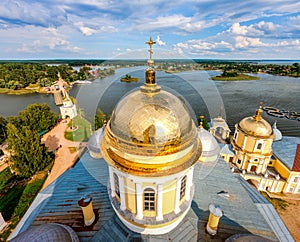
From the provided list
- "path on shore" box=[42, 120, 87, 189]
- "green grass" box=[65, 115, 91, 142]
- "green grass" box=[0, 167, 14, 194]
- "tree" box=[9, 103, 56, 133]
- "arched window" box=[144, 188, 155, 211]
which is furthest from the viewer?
"green grass" box=[65, 115, 91, 142]

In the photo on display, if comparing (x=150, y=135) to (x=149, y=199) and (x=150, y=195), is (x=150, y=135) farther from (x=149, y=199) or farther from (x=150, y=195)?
(x=149, y=199)

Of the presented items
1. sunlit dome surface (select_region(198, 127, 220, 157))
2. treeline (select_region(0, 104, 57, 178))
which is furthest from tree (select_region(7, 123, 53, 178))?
sunlit dome surface (select_region(198, 127, 220, 157))

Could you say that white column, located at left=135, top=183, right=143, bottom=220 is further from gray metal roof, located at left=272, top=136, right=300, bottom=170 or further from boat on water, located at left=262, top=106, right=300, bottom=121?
boat on water, located at left=262, top=106, right=300, bottom=121

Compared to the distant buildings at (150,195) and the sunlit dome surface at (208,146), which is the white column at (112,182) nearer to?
the distant buildings at (150,195)

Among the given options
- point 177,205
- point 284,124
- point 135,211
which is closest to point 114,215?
point 135,211

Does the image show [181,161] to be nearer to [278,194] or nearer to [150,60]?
[150,60]

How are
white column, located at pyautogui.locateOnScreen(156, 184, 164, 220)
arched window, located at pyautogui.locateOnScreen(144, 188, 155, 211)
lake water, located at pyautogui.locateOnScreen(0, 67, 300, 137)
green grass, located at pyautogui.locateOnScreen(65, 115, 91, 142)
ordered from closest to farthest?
1. white column, located at pyautogui.locateOnScreen(156, 184, 164, 220)
2. arched window, located at pyautogui.locateOnScreen(144, 188, 155, 211)
3. green grass, located at pyautogui.locateOnScreen(65, 115, 91, 142)
4. lake water, located at pyautogui.locateOnScreen(0, 67, 300, 137)

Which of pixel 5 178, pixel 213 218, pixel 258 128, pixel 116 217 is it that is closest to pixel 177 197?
pixel 213 218
